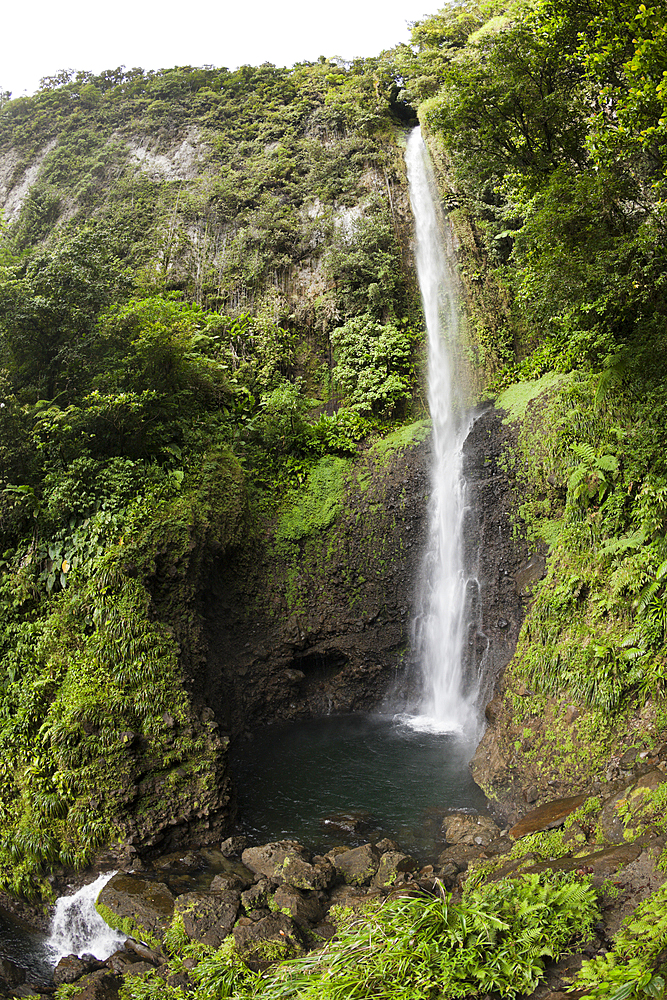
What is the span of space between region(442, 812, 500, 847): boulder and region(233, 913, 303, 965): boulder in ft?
9.40

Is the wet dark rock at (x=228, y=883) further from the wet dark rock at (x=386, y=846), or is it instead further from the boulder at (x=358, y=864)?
the wet dark rock at (x=386, y=846)

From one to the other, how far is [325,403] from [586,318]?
858 centimetres

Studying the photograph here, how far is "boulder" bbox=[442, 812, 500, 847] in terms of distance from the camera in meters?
7.70

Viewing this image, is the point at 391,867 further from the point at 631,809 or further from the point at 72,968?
the point at 72,968

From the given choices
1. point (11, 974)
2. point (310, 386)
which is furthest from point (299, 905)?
point (310, 386)

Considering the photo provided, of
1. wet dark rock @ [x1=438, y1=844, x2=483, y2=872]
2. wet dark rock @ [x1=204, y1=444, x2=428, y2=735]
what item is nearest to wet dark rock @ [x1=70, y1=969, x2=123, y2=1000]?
wet dark rock @ [x1=438, y1=844, x2=483, y2=872]

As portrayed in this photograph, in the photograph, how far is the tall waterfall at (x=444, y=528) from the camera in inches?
476

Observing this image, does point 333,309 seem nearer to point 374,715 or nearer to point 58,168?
point 374,715

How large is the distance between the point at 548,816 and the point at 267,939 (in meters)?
3.47

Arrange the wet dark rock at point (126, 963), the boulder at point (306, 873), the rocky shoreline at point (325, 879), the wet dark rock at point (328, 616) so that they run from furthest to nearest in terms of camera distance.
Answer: the wet dark rock at point (328, 616)
the boulder at point (306, 873)
the wet dark rock at point (126, 963)
the rocky shoreline at point (325, 879)

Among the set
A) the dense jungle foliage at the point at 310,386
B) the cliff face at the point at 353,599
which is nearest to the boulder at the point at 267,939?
the dense jungle foliage at the point at 310,386

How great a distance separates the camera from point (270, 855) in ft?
24.6

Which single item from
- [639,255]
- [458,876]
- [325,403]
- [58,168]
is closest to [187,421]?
[325,403]

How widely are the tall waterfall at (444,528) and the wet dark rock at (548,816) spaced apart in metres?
4.04
